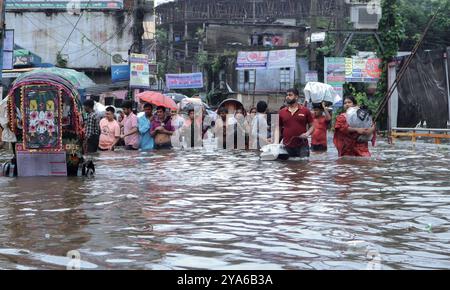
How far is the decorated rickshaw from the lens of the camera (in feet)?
37.4

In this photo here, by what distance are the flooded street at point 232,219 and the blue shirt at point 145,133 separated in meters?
4.43

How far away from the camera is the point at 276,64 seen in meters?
39.8

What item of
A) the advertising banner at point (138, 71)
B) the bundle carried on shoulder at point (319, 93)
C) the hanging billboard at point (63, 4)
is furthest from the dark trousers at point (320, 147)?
the hanging billboard at point (63, 4)

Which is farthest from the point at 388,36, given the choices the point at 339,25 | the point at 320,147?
the point at 320,147

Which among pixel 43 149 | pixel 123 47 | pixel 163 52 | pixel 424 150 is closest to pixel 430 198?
pixel 43 149

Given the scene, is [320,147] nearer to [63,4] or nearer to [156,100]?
[156,100]

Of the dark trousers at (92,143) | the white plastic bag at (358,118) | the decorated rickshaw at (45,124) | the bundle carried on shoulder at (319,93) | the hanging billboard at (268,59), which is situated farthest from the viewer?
the hanging billboard at (268,59)

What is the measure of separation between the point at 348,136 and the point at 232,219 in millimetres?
7554

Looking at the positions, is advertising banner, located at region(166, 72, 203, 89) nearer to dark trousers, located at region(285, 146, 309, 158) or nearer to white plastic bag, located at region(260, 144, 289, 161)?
white plastic bag, located at region(260, 144, 289, 161)

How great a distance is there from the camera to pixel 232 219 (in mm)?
7176

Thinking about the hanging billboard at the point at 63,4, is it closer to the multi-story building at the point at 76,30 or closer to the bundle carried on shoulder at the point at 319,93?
the multi-story building at the point at 76,30

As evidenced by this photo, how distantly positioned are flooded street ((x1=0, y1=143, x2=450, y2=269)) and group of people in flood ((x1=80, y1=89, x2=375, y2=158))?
158 cm

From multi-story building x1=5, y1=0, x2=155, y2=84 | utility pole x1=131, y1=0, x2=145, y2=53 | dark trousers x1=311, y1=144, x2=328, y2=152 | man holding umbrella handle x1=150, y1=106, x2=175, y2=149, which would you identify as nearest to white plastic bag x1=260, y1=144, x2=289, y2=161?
dark trousers x1=311, y1=144, x2=328, y2=152

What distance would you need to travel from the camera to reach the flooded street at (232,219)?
5.29m
